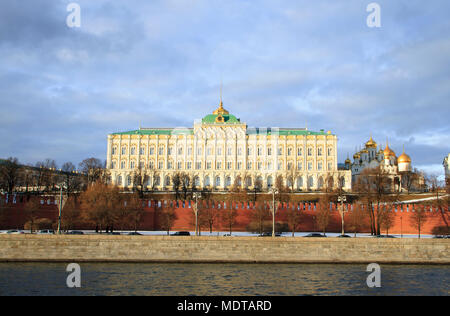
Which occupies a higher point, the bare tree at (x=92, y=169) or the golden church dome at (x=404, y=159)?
the golden church dome at (x=404, y=159)

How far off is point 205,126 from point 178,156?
770 centimetres

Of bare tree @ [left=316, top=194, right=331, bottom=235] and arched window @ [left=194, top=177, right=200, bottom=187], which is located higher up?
arched window @ [left=194, top=177, right=200, bottom=187]

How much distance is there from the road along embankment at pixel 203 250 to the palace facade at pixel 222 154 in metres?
47.7

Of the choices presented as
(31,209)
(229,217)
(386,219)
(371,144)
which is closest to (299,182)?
(371,144)

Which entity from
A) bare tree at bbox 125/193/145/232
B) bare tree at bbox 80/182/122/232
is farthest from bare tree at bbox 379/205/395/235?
bare tree at bbox 80/182/122/232

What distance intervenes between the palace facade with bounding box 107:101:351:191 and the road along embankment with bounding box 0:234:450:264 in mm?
47744

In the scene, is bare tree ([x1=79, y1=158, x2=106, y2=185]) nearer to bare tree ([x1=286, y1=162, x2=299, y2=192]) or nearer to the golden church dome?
bare tree ([x1=286, y1=162, x2=299, y2=192])

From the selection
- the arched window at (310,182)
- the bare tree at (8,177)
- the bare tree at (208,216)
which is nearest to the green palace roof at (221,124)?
the arched window at (310,182)

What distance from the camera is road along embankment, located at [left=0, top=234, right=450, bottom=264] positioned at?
90.9 feet

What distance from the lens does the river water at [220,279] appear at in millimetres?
19469

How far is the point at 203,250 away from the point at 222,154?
5182 cm

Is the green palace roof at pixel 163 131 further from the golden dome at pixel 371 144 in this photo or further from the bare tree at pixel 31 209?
the bare tree at pixel 31 209

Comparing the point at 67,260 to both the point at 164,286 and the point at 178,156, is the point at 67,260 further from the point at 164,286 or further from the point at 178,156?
the point at 178,156
